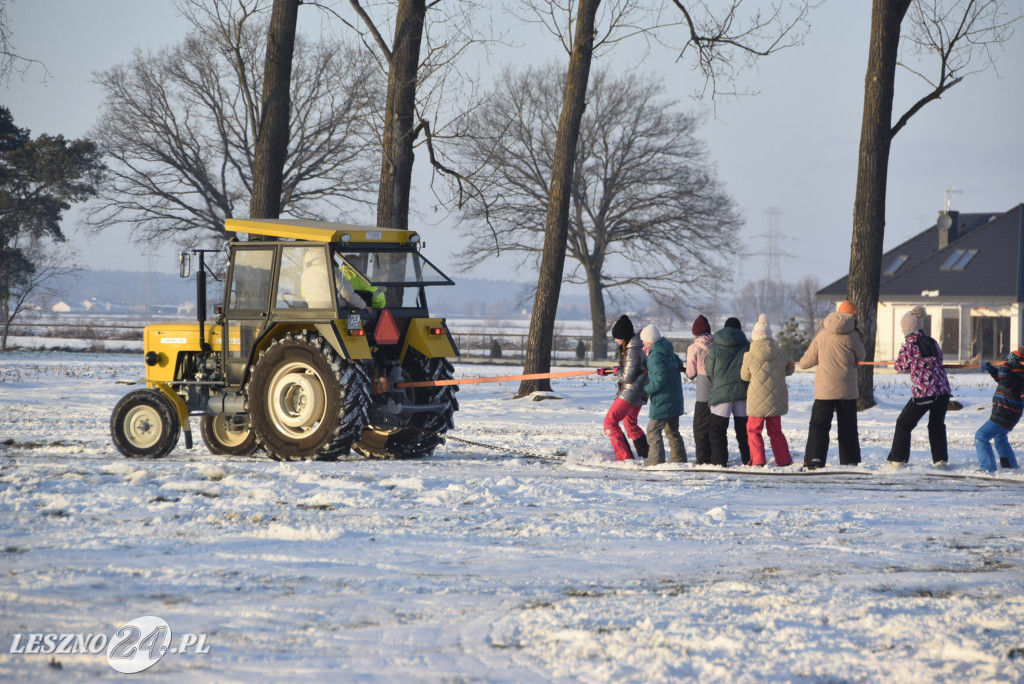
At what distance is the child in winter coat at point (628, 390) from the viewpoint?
1037cm

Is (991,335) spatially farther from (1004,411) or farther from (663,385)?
(663,385)

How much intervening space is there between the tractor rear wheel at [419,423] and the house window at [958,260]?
33782 mm

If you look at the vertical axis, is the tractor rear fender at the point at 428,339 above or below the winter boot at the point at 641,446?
above

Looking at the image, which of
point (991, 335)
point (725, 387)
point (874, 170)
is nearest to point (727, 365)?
point (725, 387)

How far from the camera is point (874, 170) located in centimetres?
1636

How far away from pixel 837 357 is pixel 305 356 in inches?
206

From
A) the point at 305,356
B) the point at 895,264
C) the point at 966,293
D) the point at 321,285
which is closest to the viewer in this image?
the point at 305,356

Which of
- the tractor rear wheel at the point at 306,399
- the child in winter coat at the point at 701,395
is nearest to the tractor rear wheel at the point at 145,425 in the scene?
the tractor rear wheel at the point at 306,399

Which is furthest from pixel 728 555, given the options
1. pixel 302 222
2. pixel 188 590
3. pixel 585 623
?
pixel 302 222

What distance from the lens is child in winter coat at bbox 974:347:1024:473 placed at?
9836mm

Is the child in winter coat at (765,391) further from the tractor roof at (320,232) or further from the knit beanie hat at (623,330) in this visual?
the tractor roof at (320,232)

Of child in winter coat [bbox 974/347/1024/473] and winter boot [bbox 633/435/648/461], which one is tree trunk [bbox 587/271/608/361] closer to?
winter boot [bbox 633/435/648/461]

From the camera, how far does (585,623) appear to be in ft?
15.2

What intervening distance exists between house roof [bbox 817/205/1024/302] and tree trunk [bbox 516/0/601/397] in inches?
947
